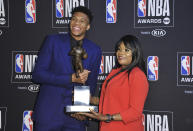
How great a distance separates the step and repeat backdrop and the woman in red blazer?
2.36ft

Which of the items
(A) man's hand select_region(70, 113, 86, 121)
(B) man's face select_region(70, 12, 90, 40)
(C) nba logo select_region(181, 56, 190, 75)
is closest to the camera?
(A) man's hand select_region(70, 113, 86, 121)

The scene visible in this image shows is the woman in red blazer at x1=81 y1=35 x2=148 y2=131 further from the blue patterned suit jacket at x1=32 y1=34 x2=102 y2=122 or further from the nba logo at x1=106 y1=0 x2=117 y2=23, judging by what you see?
the nba logo at x1=106 y1=0 x2=117 y2=23

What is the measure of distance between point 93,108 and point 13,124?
133cm

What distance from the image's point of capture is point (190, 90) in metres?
2.08

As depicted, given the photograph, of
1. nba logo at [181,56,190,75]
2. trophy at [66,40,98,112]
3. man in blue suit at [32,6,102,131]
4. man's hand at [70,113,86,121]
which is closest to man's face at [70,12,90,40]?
man in blue suit at [32,6,102,131]

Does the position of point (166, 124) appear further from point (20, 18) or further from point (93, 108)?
point (20, 18)

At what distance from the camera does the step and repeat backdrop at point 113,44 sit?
6.88 feet

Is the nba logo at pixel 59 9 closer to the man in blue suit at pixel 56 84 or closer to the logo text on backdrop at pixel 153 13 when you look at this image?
the man in blue suit at pixel 56 84

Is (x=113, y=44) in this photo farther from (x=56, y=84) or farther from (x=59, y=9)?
(x=56, y=84)

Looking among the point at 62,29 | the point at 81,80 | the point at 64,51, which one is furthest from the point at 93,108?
the point at 62,29

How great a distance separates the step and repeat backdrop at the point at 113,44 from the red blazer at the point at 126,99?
0.76m

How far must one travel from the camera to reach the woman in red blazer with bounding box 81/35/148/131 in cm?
134

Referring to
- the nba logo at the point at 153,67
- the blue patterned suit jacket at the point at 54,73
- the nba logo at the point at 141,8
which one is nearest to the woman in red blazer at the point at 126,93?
the blue patterned suit jacket at the point at 54,73

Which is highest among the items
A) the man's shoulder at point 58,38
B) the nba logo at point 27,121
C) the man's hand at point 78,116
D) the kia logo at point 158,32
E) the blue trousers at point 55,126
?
the kia logo at point 158,32
